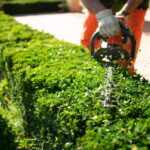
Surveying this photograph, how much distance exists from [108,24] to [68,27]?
7719 mm

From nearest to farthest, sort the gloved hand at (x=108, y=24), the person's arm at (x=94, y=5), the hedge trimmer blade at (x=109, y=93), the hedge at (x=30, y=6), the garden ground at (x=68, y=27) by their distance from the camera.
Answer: the hedge trimmer blade at (x=109, y=93), the gloved hand at (x=108, y=24), the person's arm at (x=94, y=5), the garden ground at (x=68, y=27), the hedge at (x=30, y=6)

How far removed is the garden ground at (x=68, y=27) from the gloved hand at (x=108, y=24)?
62.9 inches

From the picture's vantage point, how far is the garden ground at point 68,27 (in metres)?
6.54

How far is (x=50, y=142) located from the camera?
357 centimetres

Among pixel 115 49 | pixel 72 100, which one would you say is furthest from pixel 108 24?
pixel 72 100

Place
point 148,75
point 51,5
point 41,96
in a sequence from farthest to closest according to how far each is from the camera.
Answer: point 51,5 < point 148,75 < point 41,96

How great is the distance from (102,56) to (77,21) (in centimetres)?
864

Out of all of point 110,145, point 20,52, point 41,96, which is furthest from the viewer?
point 20,52

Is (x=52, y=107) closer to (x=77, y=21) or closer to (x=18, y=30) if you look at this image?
(x=18, y=30)

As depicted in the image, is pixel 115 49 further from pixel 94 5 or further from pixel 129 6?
pixel 129 6

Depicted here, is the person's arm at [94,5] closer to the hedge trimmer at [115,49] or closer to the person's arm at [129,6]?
the hedge trimmer at [115,49]

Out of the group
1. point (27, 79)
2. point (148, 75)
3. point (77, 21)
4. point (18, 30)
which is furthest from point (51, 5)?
point (27, 79)

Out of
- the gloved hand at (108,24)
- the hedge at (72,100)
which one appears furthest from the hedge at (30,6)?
the gloved hand at (108,24)

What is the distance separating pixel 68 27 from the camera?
11500 millimetres
